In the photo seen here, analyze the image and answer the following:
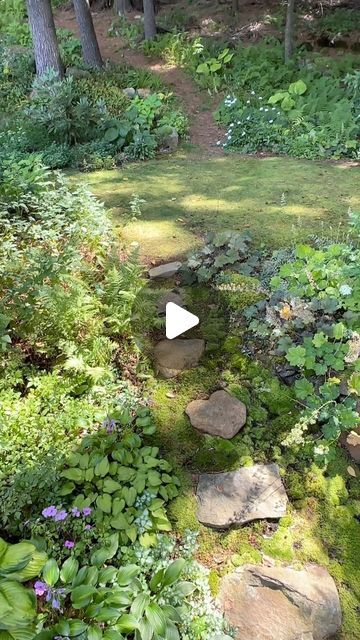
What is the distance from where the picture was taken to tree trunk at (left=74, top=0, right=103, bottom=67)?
460 inches

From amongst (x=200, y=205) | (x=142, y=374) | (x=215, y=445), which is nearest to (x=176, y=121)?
(x=200, y=205)

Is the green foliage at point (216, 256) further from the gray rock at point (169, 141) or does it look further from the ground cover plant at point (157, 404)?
the gray rock at point (169, 141)

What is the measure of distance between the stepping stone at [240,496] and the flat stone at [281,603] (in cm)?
31

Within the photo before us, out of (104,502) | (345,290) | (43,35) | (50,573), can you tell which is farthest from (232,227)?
(43,35)

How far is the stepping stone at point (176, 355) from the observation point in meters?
3.95

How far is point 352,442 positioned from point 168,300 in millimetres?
2050

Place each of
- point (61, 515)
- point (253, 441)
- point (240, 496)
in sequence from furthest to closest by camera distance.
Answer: point (253, 441) < point (240, 496) < point (61, 515)

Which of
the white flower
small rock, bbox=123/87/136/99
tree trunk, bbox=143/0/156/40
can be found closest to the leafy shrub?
the white flower

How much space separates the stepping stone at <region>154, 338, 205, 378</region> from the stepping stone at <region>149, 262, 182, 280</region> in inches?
39.3

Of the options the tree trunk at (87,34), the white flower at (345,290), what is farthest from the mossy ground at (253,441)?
the tree trunk at (87,34)

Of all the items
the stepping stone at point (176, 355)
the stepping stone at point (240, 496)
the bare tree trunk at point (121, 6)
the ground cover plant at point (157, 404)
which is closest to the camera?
the ground cover plant at point (157, 404)

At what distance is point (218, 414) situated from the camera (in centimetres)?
360

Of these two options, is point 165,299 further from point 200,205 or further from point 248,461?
point 200,205

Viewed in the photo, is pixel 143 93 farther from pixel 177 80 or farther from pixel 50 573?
pixel 50 573
